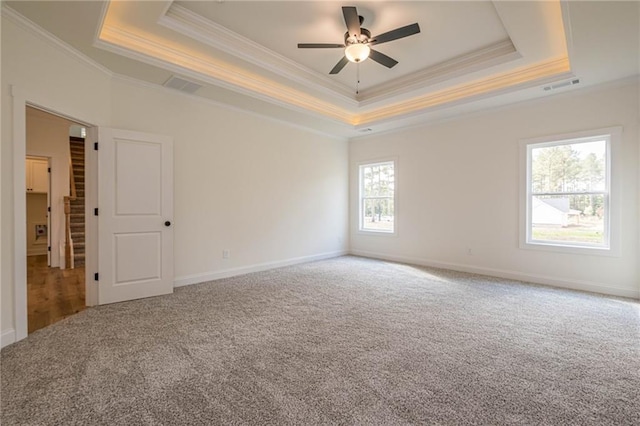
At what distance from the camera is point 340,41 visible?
3.70 m

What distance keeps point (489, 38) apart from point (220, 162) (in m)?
4.04

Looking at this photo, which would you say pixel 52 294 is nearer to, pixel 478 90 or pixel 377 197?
pixel 377 197

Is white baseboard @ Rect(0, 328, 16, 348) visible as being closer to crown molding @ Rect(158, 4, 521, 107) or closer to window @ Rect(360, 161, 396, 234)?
crown molding @ Rect(158, 4, 521, 107)

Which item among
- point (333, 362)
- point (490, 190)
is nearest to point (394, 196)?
point (490, 190)

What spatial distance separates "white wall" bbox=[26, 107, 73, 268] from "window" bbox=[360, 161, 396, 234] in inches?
238

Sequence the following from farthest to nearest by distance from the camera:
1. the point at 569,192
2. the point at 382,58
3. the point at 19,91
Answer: the point at 569,192 < the point at 382,58 < the point at 19,91

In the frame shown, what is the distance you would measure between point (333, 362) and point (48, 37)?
3.97 m

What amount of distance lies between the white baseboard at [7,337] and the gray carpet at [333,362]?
0.06 m

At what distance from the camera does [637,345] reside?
8.36 feet

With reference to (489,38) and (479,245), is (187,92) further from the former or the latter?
(479,245)

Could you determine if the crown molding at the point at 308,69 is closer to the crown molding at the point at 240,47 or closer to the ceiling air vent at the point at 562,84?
the crown molding at the point at 240,47

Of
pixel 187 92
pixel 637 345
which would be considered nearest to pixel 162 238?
pixel 187 92

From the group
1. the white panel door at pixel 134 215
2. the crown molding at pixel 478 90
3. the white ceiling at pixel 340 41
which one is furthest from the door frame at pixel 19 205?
the crown molding at pixel 478 90

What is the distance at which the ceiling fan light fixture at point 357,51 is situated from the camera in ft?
10.5
